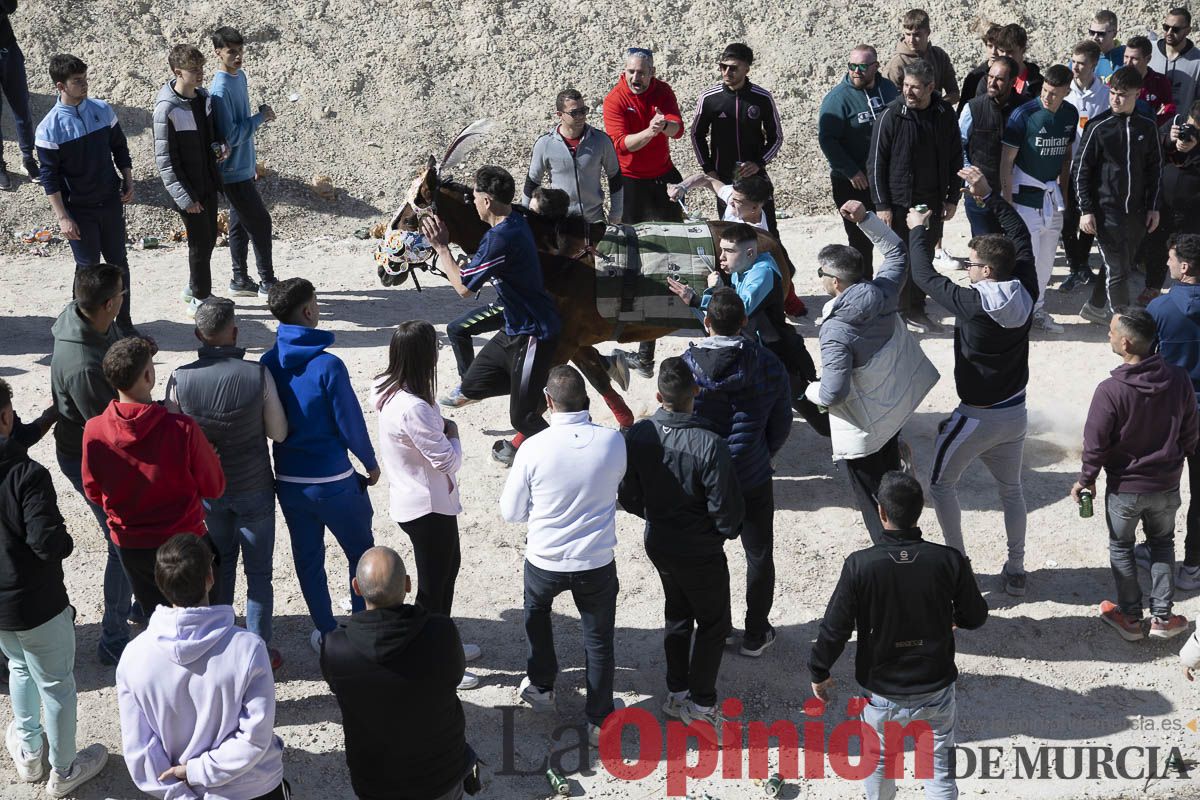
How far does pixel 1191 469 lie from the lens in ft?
21.7

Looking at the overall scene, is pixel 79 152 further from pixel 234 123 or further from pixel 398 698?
pixel 398 698

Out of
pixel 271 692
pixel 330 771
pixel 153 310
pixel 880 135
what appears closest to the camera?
pixel 271 692

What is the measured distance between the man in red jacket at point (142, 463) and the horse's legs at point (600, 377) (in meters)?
3.09

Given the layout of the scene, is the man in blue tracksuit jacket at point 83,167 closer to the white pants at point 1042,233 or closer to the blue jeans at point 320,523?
the blue jeans at point 320,523

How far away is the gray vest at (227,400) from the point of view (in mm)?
5453

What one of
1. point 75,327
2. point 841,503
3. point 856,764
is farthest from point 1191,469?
point 75,327

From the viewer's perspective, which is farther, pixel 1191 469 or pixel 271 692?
pixel 1191 469

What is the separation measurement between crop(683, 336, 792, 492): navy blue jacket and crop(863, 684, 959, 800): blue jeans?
4.33ft

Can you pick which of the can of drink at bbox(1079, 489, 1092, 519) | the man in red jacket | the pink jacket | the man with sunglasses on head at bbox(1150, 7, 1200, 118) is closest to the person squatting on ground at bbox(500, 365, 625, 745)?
the pink jacket

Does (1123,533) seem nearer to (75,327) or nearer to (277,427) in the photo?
(277,427)

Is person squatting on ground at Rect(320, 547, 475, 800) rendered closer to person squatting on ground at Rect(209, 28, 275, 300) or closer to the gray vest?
the gray vest

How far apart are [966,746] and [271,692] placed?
3.18 meters

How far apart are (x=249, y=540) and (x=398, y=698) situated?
192 cm

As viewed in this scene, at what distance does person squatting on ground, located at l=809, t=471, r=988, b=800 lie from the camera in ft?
15.4
